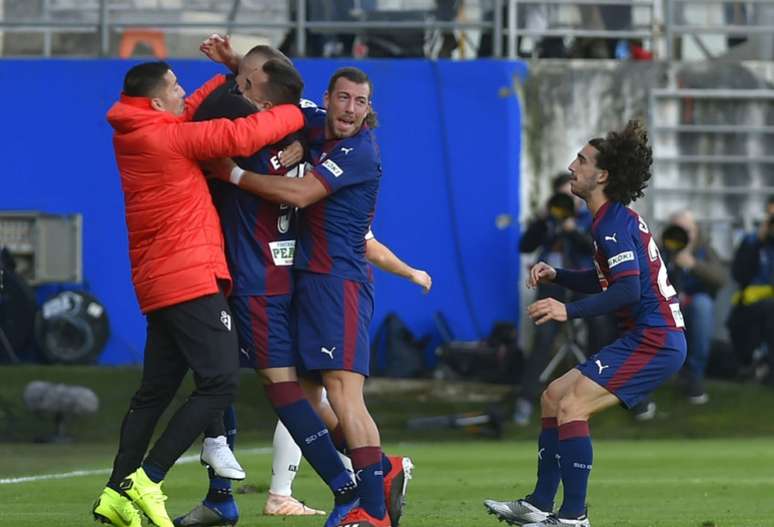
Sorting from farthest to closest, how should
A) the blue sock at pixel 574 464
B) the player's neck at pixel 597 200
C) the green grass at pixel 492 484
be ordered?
the green grass at pixel 492 484
the player's neck at pixel 597 200
the blue sock at pixel 574 464

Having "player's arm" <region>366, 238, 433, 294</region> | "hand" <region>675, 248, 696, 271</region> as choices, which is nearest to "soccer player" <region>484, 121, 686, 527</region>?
"player's arm" <region>366, 238, 433, 294</region>

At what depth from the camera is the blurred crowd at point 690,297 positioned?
17.6 metres

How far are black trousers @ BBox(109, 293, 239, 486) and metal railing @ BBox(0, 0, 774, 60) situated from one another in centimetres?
1141

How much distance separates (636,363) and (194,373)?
2184 mm

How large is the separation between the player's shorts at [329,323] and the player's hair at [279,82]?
0.88 m

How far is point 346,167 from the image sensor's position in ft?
28.1

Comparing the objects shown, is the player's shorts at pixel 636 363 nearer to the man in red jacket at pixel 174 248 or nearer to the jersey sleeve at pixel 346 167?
the jersey sleeve at pixel 346 167

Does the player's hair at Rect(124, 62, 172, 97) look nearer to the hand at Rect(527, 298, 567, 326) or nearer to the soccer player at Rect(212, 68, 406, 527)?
the soccer player at Rect(212, 68, 406, 527)

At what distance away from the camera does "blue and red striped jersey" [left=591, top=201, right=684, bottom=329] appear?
8711 mm

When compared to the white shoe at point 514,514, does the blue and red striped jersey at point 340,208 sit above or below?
above

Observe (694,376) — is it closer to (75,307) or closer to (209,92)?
(75,307)

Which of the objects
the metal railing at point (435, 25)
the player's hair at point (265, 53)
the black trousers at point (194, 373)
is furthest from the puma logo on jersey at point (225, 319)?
the metal railing at point (435, 25)

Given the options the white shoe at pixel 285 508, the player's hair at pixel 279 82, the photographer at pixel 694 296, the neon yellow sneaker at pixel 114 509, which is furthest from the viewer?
the photographer at pixel 694 296

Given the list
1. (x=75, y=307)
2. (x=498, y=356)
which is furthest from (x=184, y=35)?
(x=498, y=356)
